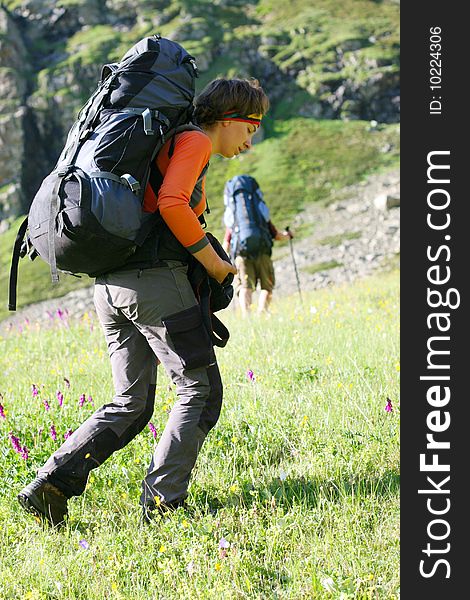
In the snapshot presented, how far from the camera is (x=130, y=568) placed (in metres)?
3.45

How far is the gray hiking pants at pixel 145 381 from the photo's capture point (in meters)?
3.92

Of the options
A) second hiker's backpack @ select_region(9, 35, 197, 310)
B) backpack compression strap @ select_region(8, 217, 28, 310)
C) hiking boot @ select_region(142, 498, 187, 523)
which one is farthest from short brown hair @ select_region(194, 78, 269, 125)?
hiking boot @ select_region(142, 498, 187, 523)

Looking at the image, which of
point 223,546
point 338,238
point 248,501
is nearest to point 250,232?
point 248,501

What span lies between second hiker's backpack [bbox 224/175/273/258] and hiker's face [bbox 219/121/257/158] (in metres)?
7.00

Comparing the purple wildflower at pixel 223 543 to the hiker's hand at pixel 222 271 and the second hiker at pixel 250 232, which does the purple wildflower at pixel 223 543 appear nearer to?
the hiker's hand at pixel 222 271

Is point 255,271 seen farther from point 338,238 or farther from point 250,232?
point 338,238

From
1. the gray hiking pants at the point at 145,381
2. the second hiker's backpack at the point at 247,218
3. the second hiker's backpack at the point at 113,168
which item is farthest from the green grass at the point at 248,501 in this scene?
the second hiker's backpack at the point at 247,218

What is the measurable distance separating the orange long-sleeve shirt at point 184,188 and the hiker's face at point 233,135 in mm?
406

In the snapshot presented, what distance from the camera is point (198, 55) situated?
87438 mm

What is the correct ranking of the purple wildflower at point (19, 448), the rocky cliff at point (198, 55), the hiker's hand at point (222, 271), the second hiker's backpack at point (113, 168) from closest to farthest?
1. the second hiker's backpack at point (113, 168)
2. the hiker's hand at point (222, 271)
3. the purple wildflower at point (19, 448)
4. the rocky cliff at point (198, 55)

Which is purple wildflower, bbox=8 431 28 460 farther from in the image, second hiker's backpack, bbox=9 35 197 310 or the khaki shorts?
the khaki shorts

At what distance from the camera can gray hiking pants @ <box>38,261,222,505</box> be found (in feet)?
12.8

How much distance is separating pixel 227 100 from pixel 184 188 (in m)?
0.74

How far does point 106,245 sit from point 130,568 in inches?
61.6
